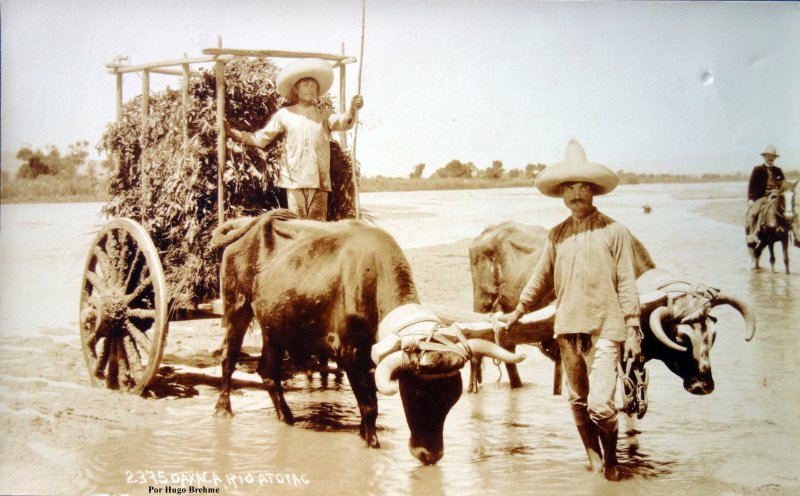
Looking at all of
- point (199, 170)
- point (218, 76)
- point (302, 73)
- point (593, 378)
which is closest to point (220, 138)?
point (199, 170)

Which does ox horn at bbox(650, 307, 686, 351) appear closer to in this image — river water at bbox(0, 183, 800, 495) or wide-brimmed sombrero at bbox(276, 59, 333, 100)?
river water at bbox(0, 183, 800, 495)

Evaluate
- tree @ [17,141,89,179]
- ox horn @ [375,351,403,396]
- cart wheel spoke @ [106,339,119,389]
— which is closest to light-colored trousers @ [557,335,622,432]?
ox horn @ [375,351,403,396]

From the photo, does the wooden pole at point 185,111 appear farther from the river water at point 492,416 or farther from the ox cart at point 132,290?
the river water at point 492,416

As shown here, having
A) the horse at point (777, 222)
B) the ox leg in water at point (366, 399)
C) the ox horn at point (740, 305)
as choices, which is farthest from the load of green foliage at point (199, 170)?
the horse at point (777, 222)

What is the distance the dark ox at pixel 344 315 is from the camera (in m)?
4.25

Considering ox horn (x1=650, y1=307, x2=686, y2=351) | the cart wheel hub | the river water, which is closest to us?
ox horn (x1=650, y1=307, x2=686, y2=351)

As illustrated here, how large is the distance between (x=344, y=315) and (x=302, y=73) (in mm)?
2067

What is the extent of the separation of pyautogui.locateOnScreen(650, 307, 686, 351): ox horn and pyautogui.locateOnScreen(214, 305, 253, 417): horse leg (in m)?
3.24

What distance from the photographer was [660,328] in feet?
14.5

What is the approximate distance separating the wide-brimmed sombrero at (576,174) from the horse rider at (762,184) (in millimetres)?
2583

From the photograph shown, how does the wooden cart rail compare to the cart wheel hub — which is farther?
the cart wheel hub

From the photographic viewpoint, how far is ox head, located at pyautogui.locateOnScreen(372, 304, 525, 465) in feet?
13.6

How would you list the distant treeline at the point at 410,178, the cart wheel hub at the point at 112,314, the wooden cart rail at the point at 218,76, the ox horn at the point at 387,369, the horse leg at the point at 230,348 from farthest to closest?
the cart wheel hub at the point at 112,314 → the distant treeline at the point at 410,178 → the horse leg at the point at 230,348 → the wooden cart rail at the point at 218,76 → the ox horn at the point at 387,369

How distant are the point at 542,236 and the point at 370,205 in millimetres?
1824
